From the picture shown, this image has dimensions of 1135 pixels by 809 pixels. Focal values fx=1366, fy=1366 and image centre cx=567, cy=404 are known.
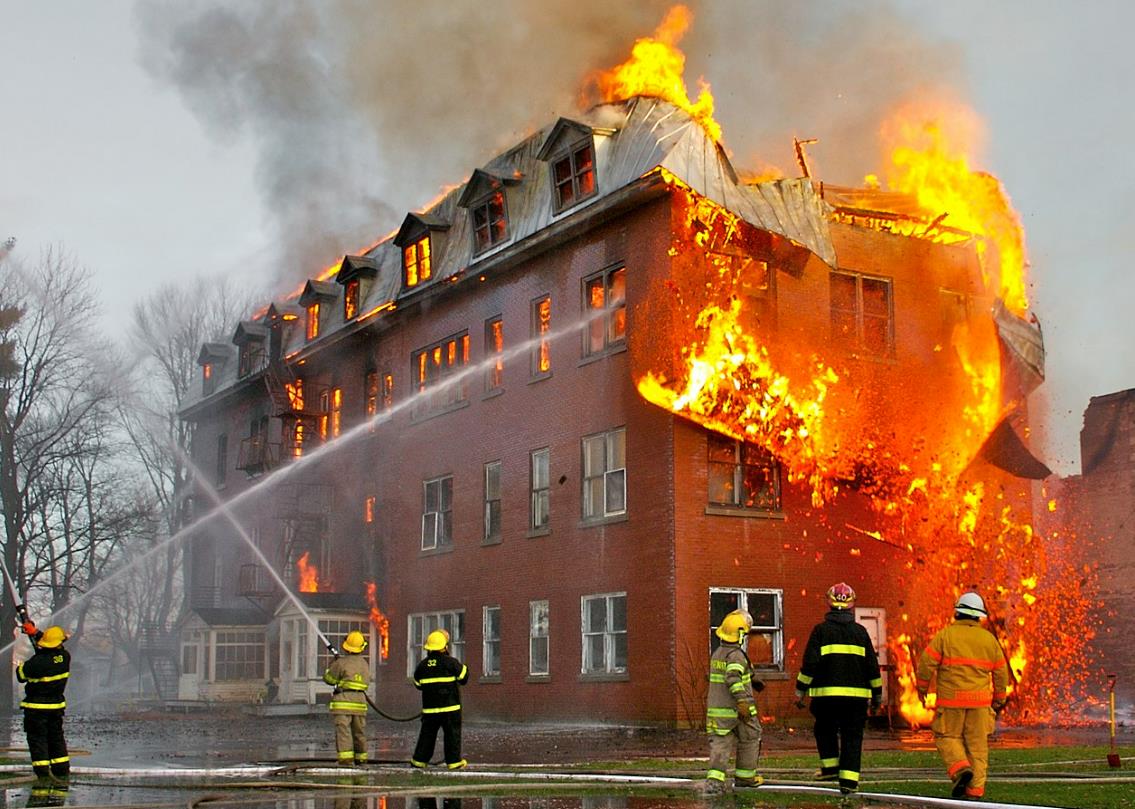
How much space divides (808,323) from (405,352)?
462 inches

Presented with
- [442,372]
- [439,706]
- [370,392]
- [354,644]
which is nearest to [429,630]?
[442,372]

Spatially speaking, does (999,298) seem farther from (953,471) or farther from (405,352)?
(405,352)

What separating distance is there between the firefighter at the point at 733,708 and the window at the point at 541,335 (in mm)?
16487

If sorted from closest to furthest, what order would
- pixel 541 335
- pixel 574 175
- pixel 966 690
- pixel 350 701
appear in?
pixel 966 690
pixel 350 701
pixel 574 175
pixel 541 335

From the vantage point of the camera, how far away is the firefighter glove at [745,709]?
11.3 metres

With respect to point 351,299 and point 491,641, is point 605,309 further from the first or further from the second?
point 351,299

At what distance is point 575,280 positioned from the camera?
88.9ft

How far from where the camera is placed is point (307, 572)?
38.5 m

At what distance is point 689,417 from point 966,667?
45.4ft

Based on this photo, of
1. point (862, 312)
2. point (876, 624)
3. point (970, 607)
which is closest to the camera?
point (970, 607)

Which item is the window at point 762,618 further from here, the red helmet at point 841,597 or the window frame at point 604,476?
the red helmet at point 841,597

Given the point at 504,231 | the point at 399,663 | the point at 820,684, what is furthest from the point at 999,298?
the point at 820,684

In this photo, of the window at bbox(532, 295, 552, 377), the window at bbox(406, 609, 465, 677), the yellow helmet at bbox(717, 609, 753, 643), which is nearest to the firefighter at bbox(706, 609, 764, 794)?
the yellow helmet at bbox(717, 609, 753, 643)

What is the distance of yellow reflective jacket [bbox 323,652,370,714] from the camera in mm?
14977
